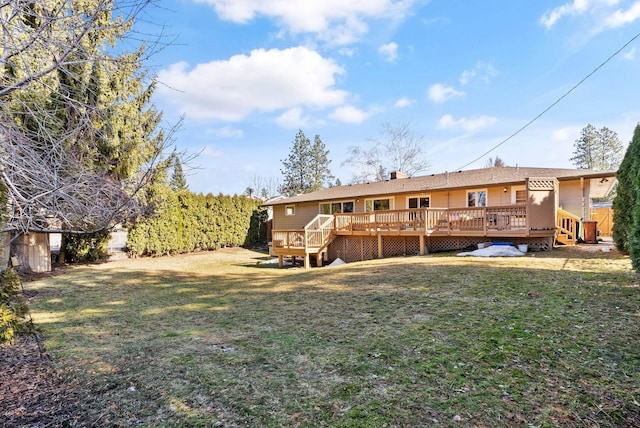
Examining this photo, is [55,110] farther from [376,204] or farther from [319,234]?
[376,204]

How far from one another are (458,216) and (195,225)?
1483 centimetres

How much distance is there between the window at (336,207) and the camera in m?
19.0

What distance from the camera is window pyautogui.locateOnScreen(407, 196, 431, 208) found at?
1563 centimetres

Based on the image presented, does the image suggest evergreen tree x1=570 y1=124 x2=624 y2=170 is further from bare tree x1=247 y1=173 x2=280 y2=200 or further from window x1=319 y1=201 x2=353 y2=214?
bare tree x1=247 y1=173 x2=280 y2=200

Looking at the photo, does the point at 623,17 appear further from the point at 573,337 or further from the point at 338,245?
the point at 338,245

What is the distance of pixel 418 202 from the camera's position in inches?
627

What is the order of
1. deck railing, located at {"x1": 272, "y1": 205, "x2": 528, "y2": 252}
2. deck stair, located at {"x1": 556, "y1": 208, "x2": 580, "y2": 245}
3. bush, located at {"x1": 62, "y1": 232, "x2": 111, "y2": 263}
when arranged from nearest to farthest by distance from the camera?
1. deck railing, located at {"x1": 272, "y1": 205, "x2": 528, "y2": 252}
2. deck stair, located at {"x1": 556, "y1": 208, "x2": 580, "y2": 245}
3. bush, located at {"x1": 62, "y1": 232, "x2": 111, "y2": 263}

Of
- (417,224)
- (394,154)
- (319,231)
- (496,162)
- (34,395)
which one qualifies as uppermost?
(496,162)

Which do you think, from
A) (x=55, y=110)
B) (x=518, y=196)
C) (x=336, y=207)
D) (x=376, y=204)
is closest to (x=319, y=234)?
(x=376, y=204)

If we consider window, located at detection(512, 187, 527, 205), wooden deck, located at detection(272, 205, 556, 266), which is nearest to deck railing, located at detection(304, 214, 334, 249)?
wooden deck, located at detection(272, 205, 556, 266)

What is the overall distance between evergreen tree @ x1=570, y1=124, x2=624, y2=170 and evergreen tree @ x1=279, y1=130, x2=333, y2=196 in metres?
34.1

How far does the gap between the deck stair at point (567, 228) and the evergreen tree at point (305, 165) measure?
32.4 meters

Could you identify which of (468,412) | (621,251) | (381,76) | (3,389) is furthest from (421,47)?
(3,389)

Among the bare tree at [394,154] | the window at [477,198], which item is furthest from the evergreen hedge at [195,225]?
the bare tree at [394,154]
